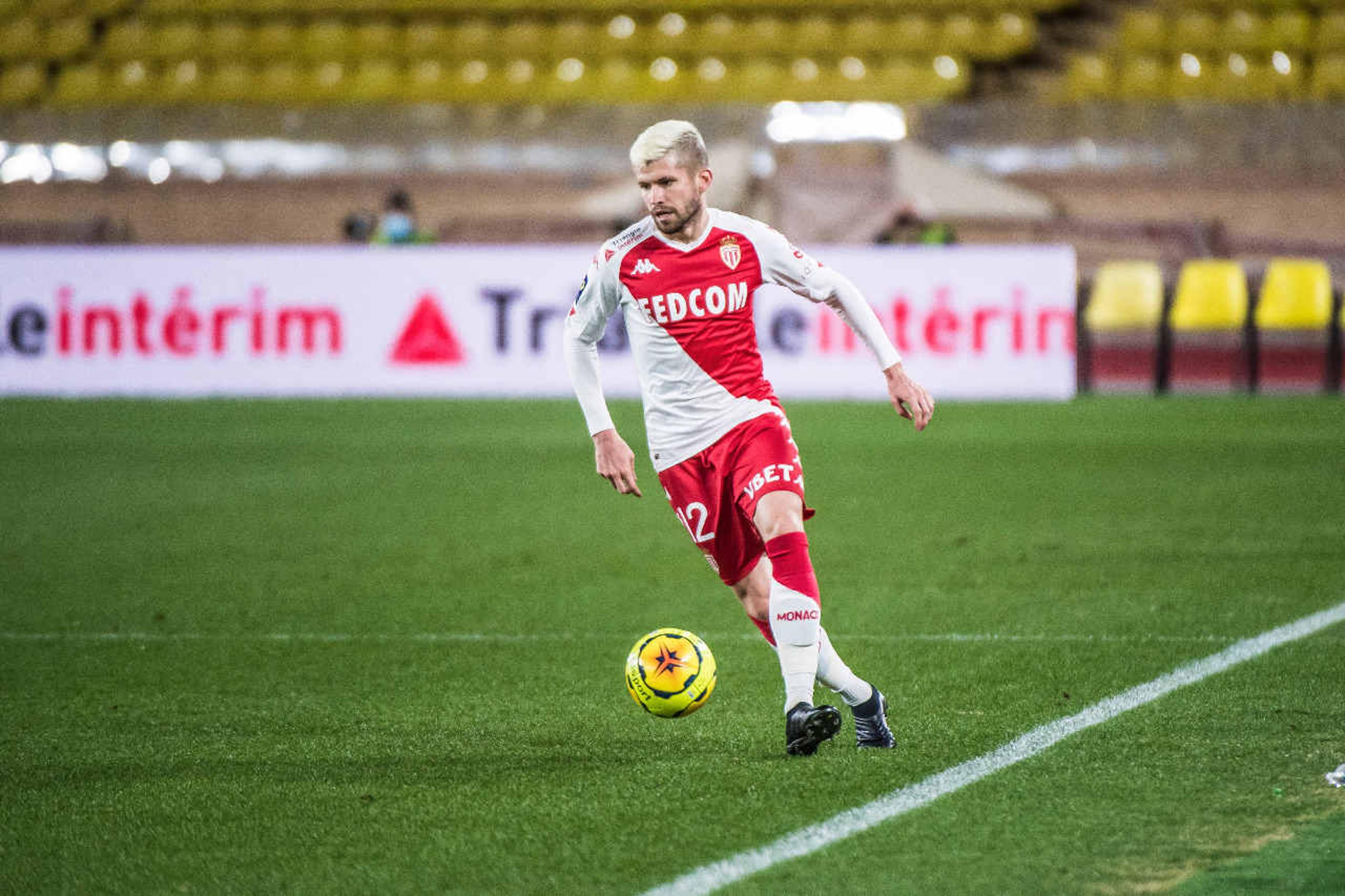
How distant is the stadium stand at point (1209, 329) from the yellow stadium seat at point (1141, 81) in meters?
6.53

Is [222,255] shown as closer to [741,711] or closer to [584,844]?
[741,711]

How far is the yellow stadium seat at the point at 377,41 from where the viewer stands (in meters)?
26.9

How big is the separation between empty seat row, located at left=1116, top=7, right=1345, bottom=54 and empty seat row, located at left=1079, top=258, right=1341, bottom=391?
7.08m

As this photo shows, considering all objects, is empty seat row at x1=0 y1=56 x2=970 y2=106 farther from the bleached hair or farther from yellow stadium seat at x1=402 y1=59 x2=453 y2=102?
the bleached hair

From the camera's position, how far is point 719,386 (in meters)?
5.06

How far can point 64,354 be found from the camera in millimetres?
17328

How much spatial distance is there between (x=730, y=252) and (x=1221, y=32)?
2276cm

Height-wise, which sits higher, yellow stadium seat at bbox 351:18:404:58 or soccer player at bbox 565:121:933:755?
yellow stadium seat at bbox 351:18:404:58

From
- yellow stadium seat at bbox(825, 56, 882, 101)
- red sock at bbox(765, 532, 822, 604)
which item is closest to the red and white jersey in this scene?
red sock at bbox(765, 532, 822, 604)

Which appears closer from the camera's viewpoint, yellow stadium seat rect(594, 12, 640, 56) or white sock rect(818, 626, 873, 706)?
white sock rect(818, 626, 873, 706)

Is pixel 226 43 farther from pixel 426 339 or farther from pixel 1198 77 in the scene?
pixel 1198 77

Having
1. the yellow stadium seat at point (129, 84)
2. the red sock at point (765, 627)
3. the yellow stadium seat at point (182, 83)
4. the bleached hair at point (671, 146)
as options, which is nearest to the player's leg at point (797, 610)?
the red sock at point (765, 627)

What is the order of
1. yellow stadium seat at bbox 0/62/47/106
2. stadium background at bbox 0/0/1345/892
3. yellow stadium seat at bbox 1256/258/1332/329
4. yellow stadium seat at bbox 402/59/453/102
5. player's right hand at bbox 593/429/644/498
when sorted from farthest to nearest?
yellow stadium seat at bbox 0/62/47/106, yellow stadium seat at bbox 402/59/453/102, yellow stadium seat at bbox 1256/258/1332/329, player's right hand at bbox 593/429/644/498, stadium background at bbox 0/0/1345/892

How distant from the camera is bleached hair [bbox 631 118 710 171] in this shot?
187 inches
